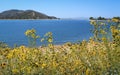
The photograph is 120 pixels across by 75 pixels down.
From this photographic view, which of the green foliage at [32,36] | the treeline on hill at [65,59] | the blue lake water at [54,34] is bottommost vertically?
the blue lake water at [54,34]

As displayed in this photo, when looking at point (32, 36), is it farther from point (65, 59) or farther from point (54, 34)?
point (54, 34)

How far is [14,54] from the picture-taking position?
19.2 ft

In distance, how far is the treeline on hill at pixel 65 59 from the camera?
5.59 meters

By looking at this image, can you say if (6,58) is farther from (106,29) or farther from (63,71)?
(106,29)

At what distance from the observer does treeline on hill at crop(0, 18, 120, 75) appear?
18.3 feet

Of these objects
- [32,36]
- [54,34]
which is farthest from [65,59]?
[54,34]

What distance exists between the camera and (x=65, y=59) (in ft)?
20.7

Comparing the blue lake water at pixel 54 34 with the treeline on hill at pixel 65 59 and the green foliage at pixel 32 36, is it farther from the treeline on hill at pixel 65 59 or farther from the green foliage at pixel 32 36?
the green foliage at pixel 32 36

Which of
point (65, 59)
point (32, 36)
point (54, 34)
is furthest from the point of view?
point (54, 34)

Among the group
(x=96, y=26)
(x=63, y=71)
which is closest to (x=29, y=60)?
(x=63, y=71)

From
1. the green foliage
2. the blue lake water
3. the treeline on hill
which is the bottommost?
the blue lake water

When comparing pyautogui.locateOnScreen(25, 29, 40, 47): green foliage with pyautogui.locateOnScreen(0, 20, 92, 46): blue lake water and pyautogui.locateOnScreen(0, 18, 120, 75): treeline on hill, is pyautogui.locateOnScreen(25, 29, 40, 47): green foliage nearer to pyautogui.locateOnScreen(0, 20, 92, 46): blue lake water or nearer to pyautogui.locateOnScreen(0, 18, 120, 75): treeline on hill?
pyautogui.locateOnScreen(0, 18, 120, 75): treeline on hill

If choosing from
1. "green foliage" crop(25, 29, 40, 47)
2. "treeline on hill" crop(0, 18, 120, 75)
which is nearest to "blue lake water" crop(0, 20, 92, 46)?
"treeline on hill" crop(0, 18, 120, 75)

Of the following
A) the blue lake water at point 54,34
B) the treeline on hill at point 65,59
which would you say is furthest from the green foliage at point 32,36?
the blue lake water at point 54,34
